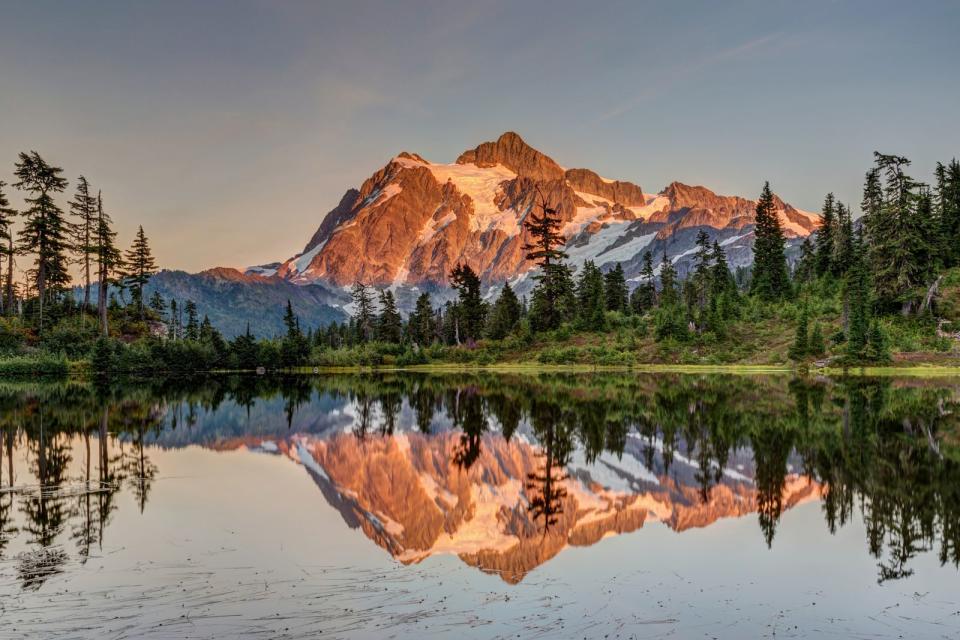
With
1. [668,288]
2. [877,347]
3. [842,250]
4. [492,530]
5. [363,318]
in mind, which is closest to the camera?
[492,530]

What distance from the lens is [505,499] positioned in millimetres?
16375

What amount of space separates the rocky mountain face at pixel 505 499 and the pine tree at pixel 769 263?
250ft

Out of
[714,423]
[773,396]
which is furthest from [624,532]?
[773,396]

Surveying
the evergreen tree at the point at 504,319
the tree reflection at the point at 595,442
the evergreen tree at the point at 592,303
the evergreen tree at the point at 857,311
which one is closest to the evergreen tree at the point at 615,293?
the evergreen tree at the point at 592,303

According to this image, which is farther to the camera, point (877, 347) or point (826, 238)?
point (826, 238)

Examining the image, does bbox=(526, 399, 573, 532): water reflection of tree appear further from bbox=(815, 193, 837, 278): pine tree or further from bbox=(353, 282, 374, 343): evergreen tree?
bbox=(353, 282, 374, 343): evergreen tree

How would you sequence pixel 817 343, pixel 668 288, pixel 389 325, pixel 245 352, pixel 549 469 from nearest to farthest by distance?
pixel 549 469 → pixel 817 343 → pixel 245 352 → pixel 668 288 → pixel 389 325

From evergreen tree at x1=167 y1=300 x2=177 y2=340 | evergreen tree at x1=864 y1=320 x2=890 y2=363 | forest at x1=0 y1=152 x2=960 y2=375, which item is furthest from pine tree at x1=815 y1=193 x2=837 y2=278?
evergreen tree at x1=167 y1=300 x2=177 y2=340

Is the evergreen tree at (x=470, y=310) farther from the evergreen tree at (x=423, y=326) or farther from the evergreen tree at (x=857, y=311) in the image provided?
the evergreen tree at (x=857, y=311)

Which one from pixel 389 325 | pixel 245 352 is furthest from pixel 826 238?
pixel 245 352

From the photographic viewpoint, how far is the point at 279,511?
51.2 ft

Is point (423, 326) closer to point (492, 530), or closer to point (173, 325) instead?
point (173, 325)

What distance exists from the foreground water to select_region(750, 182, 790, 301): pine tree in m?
65.3

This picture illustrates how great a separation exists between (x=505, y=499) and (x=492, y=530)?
8.94 feet
